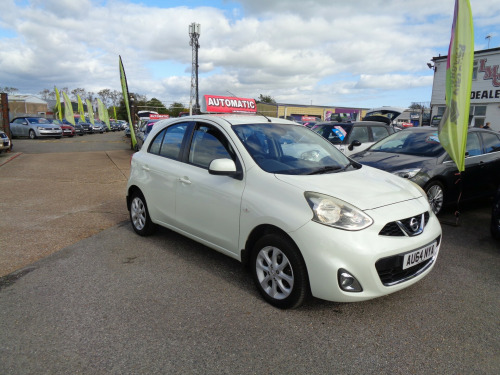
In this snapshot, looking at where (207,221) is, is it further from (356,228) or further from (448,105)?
(448,105)

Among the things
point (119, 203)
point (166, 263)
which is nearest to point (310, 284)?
point (166, 263)

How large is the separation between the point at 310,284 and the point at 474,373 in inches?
46.9

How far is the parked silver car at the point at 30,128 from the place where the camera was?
92.6ft

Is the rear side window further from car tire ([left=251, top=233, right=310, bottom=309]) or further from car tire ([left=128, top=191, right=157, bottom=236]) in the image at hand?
car tire ([left=251, top=233, right=310, bottom=309])

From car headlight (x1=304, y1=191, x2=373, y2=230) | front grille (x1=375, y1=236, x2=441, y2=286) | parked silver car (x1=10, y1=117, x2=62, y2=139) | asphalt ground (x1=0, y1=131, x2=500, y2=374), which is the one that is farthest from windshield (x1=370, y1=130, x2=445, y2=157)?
parked silver car (x1=10, y1=117, x2=62, y2=139)

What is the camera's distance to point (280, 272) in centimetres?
309

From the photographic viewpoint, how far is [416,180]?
219 inches

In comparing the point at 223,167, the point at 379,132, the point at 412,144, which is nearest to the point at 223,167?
the point at 223,167

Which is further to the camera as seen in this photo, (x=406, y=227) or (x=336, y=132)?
(x=336, y=132)

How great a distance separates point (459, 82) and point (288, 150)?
3184 millimetres

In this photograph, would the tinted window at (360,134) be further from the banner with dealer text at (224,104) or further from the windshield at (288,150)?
the windshield at (288,150)

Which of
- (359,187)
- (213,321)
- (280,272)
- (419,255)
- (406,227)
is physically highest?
(359,187)

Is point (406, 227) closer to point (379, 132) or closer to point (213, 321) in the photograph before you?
point (213, 321)

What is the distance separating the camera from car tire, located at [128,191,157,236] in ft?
16.1
